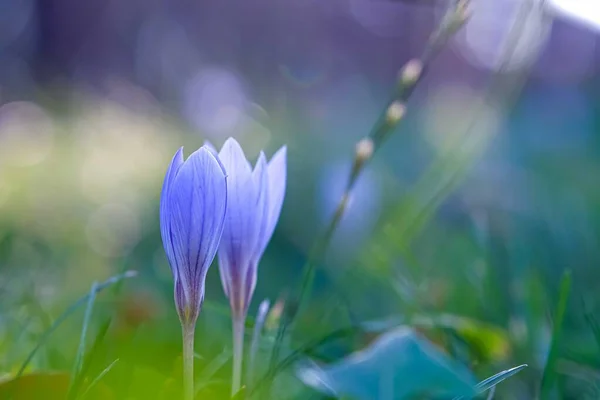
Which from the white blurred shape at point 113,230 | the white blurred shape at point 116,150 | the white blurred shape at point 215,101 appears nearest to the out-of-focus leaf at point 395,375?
the white blurred shape at point 113,230

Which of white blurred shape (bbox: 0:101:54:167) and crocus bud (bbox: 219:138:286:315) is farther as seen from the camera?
white blurred shape (bbox: 0:101:54:167)

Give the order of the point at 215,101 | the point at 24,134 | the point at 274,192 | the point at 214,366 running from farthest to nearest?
the point at 215,101 → the point at 24,134 → the point at 214,366 → the point at 274,192

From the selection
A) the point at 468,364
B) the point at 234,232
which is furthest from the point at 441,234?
the point at 234,232

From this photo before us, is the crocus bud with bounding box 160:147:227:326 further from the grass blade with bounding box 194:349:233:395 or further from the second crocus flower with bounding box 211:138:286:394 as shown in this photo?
the grass blade with bounding box 194:349:233:395

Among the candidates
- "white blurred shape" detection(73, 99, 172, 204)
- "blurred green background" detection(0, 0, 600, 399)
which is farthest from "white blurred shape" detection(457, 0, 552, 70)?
"white blurred shape" detection(73, 99, 172, 204)

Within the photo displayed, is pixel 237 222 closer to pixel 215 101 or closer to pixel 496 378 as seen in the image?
pixel 496 378

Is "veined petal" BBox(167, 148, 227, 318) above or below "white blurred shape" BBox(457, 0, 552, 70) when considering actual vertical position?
below

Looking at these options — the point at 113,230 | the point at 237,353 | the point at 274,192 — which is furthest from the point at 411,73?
the point at 113,230
